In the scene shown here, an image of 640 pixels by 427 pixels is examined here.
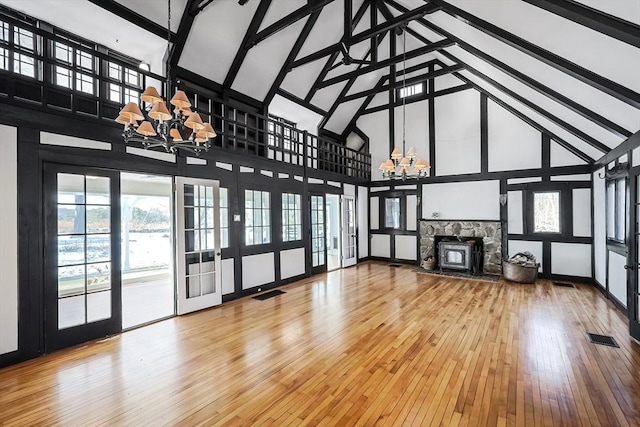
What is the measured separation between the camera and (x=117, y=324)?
3.78 meters

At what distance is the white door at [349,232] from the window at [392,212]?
125 cm

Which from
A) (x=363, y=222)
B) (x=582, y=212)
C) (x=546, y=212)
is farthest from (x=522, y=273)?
(x=363, y=222)

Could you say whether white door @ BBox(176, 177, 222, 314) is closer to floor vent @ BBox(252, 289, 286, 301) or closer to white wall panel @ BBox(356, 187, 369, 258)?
floor vent @ BBox(252, 289, 286, 301)

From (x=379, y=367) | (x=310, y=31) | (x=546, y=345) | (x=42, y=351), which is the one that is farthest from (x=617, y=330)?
(x=310, y=31)

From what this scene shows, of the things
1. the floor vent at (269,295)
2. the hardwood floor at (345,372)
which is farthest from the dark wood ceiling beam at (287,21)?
the hardwood floor at (345,372)

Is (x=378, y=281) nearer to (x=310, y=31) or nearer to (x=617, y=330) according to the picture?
(x=617, y=330)

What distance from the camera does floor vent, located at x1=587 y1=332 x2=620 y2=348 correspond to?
3445 millimetres

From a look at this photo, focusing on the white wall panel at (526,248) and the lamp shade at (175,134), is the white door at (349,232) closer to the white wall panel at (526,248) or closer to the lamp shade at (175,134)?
the white wall panel at (526,248)

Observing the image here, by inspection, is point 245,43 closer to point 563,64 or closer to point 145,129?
point 145,129

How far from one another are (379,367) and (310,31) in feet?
22.7

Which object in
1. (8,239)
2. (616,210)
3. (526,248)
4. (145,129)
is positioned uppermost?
(145,129)

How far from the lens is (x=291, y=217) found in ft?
22.2

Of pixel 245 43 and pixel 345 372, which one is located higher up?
pixel 245 43

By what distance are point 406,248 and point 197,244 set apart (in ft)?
21.3
